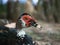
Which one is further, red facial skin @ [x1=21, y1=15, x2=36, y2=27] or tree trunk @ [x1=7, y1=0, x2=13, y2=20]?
tree trunk @ [x1=7, y1=0, x2=13, y2=20]

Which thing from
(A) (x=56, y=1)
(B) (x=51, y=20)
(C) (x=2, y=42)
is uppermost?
(A) (x=56, y=1)

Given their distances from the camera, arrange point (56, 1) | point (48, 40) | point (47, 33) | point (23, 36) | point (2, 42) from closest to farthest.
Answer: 1. point (2, 42)
2. point (23, 36)
3. point (48, 40)
4. point (47, 33)
5. point (56, 1)

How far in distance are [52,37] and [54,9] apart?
11.3 ft

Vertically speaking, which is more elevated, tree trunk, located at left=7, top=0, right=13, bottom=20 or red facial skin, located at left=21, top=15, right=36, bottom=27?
tree trunk, located at left=7, top=0, right=13, bottom=20

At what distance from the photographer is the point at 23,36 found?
2.99 metres

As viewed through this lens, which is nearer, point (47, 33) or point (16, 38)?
point (16, 38)

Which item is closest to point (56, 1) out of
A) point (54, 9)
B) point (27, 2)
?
point (54, 9)

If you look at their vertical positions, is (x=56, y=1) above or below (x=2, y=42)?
above

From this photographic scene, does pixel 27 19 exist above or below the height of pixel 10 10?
below

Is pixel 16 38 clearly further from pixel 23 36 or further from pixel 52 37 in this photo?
pixel 52 37

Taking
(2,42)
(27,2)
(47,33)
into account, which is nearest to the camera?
(2,42)

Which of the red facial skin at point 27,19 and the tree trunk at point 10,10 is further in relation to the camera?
the tree trunk at point 10,10

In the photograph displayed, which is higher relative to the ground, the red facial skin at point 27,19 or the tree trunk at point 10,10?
the tree trunk at point 10,10

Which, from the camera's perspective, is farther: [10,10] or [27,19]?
[10,10]
